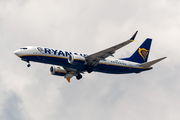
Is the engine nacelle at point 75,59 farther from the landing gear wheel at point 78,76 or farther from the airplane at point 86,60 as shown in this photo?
the landing gear wheel at point 78,76

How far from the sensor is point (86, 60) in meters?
65.0

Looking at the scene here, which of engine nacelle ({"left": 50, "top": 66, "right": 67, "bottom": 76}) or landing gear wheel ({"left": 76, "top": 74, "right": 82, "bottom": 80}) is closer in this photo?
landing gear wheel ({"left": 76, "top": 74, "right": 82, "bottom": 80})

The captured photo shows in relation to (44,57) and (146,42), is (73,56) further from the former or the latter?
(146,42)

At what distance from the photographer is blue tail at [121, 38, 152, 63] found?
73.0 metres

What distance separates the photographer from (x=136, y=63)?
71.2m

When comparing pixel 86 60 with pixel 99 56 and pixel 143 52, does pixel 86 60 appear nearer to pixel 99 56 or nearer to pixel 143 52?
pixel 99 56

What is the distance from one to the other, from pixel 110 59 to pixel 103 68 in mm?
2484

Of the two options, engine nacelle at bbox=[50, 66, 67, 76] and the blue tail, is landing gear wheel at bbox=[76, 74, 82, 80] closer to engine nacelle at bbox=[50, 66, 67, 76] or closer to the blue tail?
engine nacelle at bbox=[50, 66, 67, 76]

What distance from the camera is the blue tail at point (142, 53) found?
73.0 m

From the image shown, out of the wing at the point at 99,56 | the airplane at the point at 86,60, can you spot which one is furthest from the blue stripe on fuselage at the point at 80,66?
the wing at the point at 99,56

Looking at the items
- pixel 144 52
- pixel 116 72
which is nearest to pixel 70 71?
pixel 116 72

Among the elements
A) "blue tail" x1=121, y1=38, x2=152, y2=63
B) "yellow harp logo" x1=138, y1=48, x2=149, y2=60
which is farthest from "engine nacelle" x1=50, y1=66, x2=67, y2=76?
"yellow harp logo" x1=138, y1=48, x2=149, y2=60

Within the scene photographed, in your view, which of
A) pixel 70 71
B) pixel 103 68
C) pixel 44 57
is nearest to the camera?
pixel 44 57

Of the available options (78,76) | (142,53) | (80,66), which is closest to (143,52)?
(142,53)
